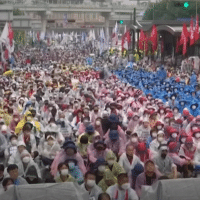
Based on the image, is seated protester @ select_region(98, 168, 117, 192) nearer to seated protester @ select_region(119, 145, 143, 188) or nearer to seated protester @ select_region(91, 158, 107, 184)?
seated protester @ select_region(91, 158, 107, 184)

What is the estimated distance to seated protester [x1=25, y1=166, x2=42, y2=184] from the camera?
7537 mm

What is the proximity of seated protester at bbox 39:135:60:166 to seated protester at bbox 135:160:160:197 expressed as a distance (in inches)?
88.0

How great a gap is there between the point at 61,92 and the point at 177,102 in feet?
13.7

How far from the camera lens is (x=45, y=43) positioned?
67812 mm

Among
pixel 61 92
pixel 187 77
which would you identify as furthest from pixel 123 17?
pixel 61 92

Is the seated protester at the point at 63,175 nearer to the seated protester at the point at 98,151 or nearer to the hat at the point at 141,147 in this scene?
the seated protester at the point at 98,151

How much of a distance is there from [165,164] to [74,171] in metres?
1.51

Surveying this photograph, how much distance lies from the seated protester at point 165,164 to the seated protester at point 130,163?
36 centimetres

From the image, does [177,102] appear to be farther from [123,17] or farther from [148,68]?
[123,17]

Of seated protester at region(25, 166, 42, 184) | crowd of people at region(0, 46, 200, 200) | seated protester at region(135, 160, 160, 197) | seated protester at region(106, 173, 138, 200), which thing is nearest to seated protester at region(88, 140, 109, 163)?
crowd of people at region(0, 46, 200, 200)

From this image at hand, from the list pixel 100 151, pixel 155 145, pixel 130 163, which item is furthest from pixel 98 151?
pixel 155 145

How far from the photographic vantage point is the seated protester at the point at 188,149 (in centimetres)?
907

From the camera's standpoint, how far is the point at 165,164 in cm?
831

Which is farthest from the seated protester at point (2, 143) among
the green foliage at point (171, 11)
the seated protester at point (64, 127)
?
the green foliage at point (171, 11)
